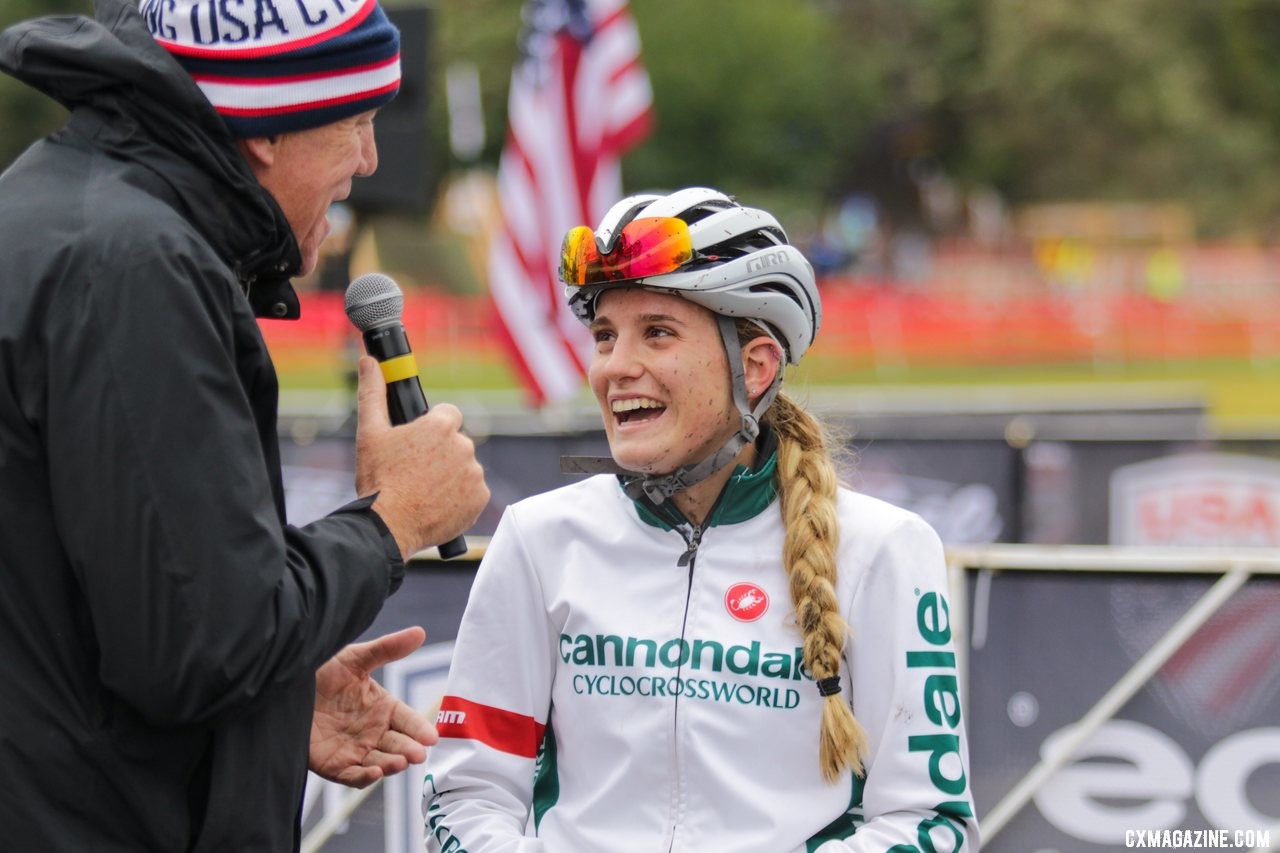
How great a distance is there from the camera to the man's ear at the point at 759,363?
3074 millimetres

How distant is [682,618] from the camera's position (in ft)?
9.51

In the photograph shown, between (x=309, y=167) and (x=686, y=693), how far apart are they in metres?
1.10

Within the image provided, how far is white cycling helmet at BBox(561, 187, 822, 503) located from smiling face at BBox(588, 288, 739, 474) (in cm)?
3

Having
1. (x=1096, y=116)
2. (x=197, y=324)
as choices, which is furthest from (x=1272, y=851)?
(x=1096, y=116)

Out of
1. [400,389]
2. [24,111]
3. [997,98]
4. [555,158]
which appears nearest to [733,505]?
[400,389]

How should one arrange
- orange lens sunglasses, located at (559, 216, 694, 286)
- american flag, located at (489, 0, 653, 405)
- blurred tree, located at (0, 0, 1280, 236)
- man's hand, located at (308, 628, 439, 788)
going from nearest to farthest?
man's hand, located at (308, 628, 439, 788)
orange lens sunglasses, located at (559, 216, 694, 286)
american flag, located at (489, 0, 653, 405)
blurred tree, located at (0, 0, 1280, 236)

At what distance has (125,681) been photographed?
2133 millimetres

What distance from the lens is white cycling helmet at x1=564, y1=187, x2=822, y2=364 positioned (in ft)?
9.68

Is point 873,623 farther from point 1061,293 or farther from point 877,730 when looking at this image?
point 1061,293

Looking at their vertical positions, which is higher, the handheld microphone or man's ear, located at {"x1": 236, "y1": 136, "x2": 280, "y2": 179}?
man's ear, located at {"x1": 236, "y1": 136, "x2": 280, "y2": 179}

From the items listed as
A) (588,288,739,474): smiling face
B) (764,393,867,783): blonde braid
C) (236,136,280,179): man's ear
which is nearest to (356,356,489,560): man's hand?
(236,136,280,179): man's ear

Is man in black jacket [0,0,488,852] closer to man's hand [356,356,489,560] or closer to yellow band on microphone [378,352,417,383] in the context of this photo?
man's hand [356,356,489,560]

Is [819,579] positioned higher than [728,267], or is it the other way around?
[728,267]

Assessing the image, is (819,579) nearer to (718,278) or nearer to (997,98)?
(718,278)
